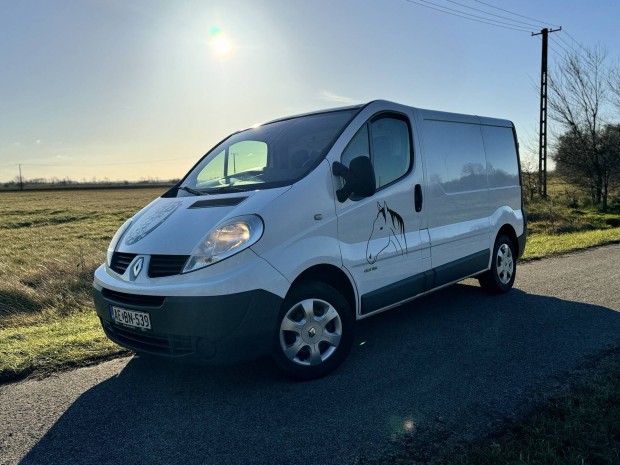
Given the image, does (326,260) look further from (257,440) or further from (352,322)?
(257,440)

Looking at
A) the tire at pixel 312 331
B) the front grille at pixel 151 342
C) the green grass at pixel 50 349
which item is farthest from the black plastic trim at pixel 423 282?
the green grass at pixel 50 349

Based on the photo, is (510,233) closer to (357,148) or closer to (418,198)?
(418,198)

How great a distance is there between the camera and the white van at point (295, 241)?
A: 3174 mm

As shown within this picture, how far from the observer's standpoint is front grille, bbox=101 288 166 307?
321 centimetres

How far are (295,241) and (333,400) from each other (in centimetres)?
111

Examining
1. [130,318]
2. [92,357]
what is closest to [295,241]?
[130,318]

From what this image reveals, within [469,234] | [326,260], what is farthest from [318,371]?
[469,234]

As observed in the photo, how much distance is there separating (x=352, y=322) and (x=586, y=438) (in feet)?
5.66

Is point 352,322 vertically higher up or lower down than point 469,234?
lower down

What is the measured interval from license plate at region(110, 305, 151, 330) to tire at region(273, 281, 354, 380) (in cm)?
91

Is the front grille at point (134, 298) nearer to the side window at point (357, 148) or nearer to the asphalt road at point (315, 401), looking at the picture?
the asphalt road at point (315, 401)

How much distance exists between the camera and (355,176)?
3.74 meters

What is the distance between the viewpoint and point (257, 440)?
9.00ft

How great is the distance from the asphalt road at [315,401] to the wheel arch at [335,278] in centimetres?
52
